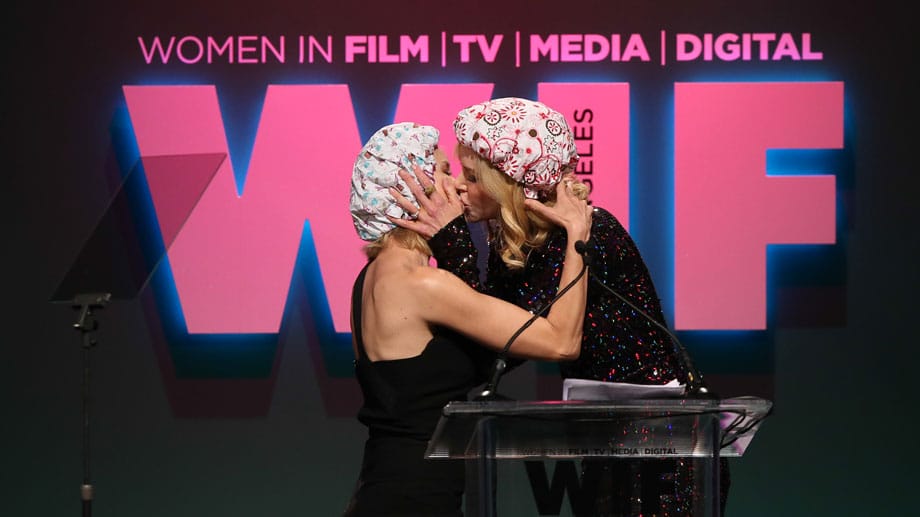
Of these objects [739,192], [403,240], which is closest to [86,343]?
[403,240]

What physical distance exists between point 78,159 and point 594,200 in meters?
2.08

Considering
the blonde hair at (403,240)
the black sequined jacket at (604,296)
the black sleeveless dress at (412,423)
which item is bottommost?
the black sleeveless dress at (412,423)

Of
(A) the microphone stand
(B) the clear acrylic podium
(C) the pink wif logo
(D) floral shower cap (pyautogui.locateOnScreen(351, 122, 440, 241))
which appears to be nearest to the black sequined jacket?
(D) floral shower cap (pyautogui.locateOnScreen(351, 122, 440, 241))

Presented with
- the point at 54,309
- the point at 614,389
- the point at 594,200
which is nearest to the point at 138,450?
the point at 54,309

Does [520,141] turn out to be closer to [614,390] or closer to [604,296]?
[604,296]

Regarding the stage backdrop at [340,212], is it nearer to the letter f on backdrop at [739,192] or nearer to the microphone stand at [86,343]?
the letter f on backdrop at [739,192]

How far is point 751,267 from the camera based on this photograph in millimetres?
4375

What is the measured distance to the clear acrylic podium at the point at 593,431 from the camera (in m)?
1.97

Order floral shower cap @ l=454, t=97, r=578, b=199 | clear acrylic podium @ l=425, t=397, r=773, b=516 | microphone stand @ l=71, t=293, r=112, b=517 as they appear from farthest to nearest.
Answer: microphone stand @ l=71, t=293, r=112, b=517 < floral shower cap @ l=454, t=97, r=578, b=199 < clear acrylic podium @ l=425, t=397, r=773, b=516

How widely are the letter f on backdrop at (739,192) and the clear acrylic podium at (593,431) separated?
7.60 feet

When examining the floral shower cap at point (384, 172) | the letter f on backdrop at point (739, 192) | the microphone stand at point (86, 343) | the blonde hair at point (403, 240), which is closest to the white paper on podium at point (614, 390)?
the blonde hair at point (403, 240)

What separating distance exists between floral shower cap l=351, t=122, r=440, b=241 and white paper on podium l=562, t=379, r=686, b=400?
563mm

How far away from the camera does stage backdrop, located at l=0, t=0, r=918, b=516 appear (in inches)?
173

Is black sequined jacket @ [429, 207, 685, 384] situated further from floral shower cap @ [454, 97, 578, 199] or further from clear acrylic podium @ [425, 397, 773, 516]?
clear acrylic podium @ [425, 397, 773, 516]
